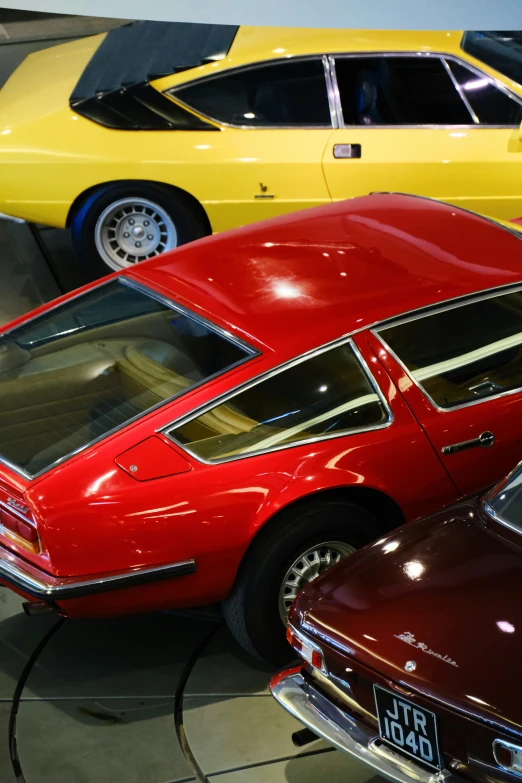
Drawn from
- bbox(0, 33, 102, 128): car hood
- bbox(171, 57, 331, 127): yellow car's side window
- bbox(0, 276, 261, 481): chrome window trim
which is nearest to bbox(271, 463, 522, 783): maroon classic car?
bbox(0, 276, 261, 481): chrome window trim

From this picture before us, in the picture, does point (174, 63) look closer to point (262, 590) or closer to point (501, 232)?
point (501, 232)

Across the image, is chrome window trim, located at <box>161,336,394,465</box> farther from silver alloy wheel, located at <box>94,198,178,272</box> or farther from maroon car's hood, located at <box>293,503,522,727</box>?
silver alloy wheel, located at <box>94,198,178,272</box>

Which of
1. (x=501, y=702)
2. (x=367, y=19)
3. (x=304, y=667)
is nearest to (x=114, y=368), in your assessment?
(x=304, y=667)

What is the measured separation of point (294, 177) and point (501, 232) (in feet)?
6.73

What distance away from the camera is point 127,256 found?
6191 mm

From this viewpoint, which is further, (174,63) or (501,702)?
(174,63)

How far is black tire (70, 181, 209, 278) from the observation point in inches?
234

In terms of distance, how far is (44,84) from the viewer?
6.16 metres

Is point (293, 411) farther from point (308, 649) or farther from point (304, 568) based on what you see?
point (308, 649)

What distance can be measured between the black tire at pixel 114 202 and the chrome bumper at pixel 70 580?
3.26 metres

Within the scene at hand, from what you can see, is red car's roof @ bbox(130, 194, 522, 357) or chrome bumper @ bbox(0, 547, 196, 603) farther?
red car's roof @ bbox(130, 194, 522, 357)

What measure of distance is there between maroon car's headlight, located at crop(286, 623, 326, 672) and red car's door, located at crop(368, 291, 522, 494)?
0.97 metres

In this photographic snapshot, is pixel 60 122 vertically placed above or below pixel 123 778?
above

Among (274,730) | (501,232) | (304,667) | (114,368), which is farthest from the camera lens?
(501,232)
